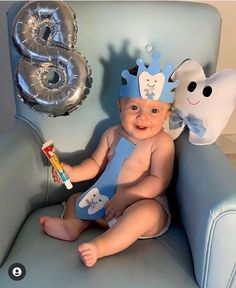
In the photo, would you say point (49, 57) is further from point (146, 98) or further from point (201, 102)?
point (201, 102)

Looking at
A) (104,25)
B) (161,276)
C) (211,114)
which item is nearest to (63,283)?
(161,276)

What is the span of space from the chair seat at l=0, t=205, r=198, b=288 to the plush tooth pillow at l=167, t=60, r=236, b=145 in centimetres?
27

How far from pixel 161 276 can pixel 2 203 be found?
0.37 meters

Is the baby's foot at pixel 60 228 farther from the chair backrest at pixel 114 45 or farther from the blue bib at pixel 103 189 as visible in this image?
the chair backrest at pixel 114 45

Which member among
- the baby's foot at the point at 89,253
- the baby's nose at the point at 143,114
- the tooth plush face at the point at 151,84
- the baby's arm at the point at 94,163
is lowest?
the baby's foot at the point at 89,253

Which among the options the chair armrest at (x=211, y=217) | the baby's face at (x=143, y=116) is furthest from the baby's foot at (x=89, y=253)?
the baby's face at (x=143, y=116)

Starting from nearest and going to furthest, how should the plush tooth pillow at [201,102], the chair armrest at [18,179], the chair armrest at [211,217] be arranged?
the chair armrest at [211,217]
the chair armrest at [18,179]
the plush tooth pillow at [201,102]

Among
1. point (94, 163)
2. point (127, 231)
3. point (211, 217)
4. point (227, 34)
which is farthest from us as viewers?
point (227, 34)

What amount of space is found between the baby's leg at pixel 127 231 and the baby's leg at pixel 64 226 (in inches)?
3.7

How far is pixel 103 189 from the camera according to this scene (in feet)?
3.54

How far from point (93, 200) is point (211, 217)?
0.36m

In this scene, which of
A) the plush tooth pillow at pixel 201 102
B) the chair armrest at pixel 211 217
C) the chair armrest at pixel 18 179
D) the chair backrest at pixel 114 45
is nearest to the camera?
the chair armrest at pixel 211 217

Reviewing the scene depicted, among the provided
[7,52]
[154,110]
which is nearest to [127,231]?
[154,110]

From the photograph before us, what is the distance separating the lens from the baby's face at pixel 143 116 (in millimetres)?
1033
